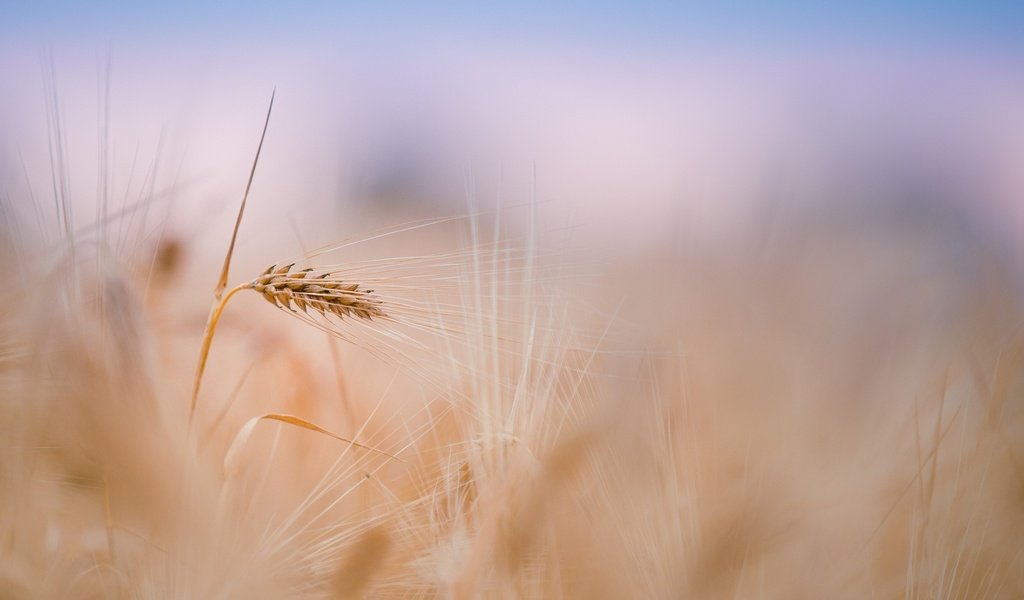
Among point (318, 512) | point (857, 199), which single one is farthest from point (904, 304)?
point (318, 512)

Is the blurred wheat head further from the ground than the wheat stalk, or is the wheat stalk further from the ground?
the wheat stalk

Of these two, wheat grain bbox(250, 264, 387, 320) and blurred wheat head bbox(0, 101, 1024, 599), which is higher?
wheat grain bbox(250, 264, 387, 320)

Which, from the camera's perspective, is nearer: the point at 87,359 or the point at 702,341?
the point at 87,359

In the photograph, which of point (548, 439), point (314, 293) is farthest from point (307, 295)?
point (548, 439)

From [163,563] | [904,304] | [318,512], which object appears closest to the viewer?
[163,563]

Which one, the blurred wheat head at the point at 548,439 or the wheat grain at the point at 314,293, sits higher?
the wheat grain at the point at 314,293

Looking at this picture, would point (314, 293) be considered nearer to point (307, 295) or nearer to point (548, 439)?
point (307, 295)

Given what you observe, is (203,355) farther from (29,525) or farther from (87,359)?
(29,525)

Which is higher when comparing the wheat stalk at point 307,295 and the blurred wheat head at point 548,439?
the wheat stalk at point 307,295
